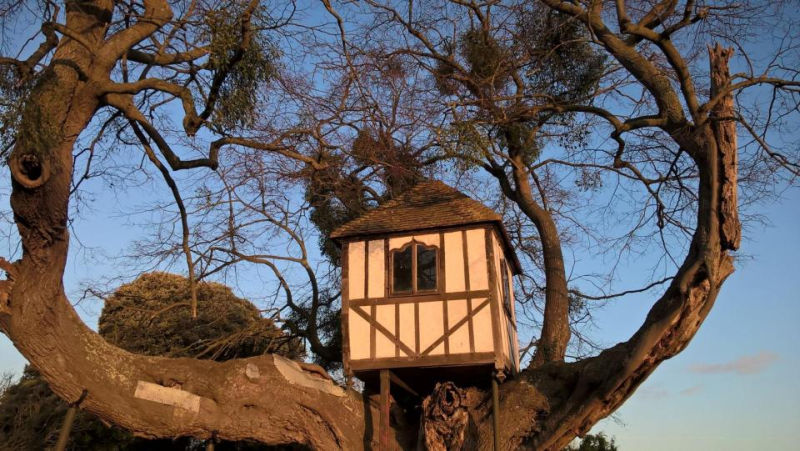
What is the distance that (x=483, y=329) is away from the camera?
35.1ft

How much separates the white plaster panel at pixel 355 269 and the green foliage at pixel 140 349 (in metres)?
3.48

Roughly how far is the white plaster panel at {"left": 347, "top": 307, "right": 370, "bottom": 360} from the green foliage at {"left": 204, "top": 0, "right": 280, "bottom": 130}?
3.87 metres

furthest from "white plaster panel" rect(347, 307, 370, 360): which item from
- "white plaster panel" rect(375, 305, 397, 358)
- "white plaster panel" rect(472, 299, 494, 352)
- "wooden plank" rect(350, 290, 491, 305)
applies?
"white plaster panel" rect(472, 299, 494, 352)

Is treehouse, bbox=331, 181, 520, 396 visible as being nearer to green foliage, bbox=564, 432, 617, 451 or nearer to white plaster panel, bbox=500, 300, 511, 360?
white plaster panel, bbox=500, 300, 511, 360

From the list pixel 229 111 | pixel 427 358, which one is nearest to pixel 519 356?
pixel 427 358

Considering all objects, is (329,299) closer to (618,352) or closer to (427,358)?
(427,358)

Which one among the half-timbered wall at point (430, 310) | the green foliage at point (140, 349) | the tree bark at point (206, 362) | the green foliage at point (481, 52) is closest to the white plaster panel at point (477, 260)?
the half-timbered wall at point (430, 310)

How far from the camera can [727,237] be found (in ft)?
26.4

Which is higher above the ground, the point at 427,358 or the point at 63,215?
the point at 63,215

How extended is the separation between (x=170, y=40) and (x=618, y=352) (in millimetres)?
8016

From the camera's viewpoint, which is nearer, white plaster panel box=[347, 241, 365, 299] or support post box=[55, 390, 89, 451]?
support post box=[55, 390, 89, 451]

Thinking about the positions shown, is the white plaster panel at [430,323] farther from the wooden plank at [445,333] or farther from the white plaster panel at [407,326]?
the white plaster panel at [407,326]

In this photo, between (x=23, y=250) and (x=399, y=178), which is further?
(x=399, y=178)

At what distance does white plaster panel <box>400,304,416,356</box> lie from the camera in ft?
35.6
